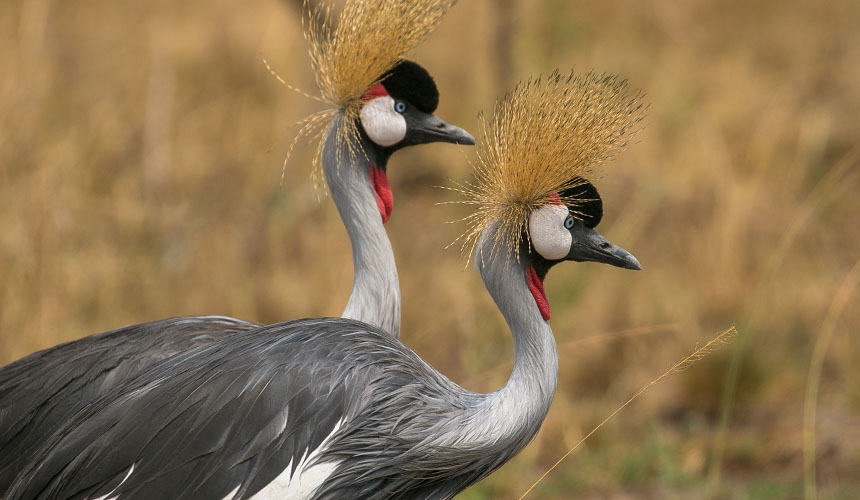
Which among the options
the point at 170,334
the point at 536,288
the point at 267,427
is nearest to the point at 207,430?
the point at 267,427

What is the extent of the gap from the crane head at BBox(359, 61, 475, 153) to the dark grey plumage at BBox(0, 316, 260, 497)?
21.2 inches

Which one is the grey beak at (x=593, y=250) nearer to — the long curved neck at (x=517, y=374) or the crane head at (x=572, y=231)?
the crane head at (x=572, y=231)

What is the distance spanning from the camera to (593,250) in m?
2.09

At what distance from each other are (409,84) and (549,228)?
63 cm

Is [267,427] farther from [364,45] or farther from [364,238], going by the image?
[364,45]

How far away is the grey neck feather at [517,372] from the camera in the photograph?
77.6 inches

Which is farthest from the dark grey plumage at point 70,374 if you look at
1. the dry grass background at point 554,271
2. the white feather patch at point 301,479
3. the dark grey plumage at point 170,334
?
the dry grass background at point 554,271

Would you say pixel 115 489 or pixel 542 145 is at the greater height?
pixel 542 145

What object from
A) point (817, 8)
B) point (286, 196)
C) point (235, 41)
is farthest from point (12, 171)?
point (817, 8)

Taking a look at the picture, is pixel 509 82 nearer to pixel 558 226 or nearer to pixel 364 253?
pixel 364 253

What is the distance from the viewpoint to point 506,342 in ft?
13.1

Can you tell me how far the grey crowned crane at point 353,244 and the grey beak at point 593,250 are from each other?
49 cm

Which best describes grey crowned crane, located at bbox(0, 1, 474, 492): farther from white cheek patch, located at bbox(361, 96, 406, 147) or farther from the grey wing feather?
the grey wing feather

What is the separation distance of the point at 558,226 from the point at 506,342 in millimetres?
1997
